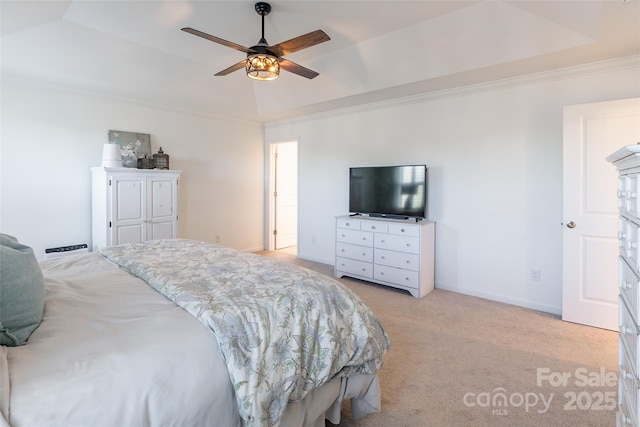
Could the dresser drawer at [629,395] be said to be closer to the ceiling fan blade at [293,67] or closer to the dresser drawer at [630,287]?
the dresser drawer at [630,287]

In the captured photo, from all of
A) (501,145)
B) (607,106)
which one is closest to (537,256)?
(501,145)

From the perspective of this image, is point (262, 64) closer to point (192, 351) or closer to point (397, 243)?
point (192, 351)


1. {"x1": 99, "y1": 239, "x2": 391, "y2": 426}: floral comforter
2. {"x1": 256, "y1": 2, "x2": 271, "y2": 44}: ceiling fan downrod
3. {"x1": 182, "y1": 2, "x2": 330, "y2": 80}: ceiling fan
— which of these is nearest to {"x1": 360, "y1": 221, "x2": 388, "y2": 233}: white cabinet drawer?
{"x1": 182, "y1": 2, "x2": 330, "y2": 80}: ceiling fan

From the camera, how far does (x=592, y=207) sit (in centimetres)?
290

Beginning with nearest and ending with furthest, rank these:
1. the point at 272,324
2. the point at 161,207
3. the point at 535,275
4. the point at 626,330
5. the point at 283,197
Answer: the point at 626,330 < the point at 272,324 < the point at 535,275 < the point at 161,207 < the point at 283,197

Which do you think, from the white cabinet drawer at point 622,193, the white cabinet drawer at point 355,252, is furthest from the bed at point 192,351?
the white cabinet drawer at point 355,252

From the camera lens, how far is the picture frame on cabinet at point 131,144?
4207 mm

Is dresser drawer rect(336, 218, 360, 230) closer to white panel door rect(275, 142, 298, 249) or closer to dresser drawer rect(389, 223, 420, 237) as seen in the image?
dresser drawer rect(389, 223, 420, 237)

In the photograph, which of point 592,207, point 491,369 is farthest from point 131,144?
point 592,207

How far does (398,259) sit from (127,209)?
3194 millimetres

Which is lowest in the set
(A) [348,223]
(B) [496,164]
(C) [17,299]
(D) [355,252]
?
(D) [355,252]

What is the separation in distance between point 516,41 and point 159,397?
351 cm

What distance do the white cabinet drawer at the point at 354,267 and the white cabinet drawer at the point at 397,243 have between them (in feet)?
1.10

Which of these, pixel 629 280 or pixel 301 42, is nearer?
pixel 629 280
